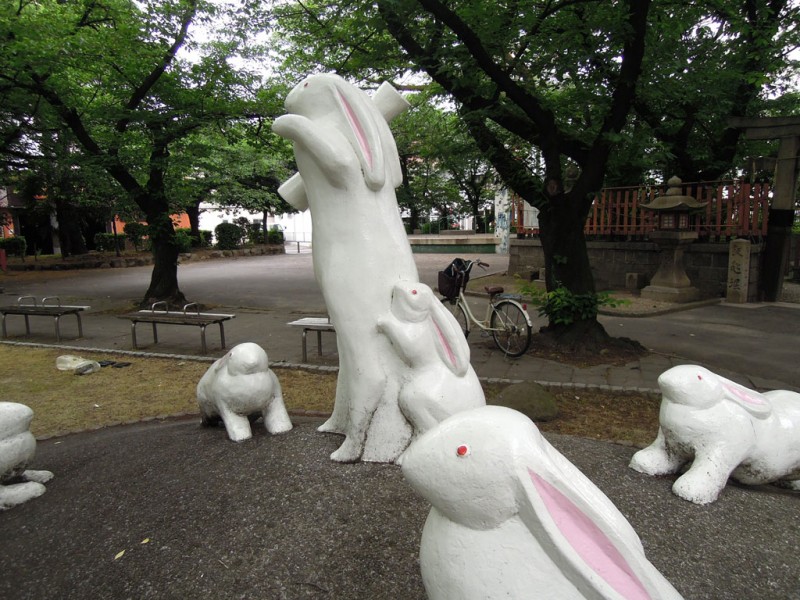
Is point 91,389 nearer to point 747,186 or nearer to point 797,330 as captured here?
point 797,330

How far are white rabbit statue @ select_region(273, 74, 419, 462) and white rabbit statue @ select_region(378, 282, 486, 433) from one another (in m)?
0.10

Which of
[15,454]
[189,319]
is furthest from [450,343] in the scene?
[189,319]

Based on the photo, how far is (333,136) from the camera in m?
3.29

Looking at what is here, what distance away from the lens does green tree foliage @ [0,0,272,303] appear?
8391 millimetres

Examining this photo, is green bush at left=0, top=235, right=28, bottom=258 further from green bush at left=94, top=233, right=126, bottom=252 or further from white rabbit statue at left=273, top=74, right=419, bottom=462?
white rabbit statue at left=273, top=74, right=419, bottom=462

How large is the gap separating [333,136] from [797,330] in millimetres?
8669

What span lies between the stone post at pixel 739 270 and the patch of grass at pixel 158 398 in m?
7.46

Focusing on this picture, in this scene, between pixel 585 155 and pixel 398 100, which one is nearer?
pixel 398 100

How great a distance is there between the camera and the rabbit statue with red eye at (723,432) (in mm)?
2826

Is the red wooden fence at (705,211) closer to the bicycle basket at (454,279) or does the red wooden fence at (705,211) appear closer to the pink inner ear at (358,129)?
the bicycle basket at (454,279)

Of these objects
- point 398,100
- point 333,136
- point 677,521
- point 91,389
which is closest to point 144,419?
point 91,389

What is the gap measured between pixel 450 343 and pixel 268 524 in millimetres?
1448

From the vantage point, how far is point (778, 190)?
35.5ft

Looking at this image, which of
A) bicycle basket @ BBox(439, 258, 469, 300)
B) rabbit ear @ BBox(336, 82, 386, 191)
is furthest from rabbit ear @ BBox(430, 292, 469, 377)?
bicycle basket @ BBox(439, 258, 469, 300)
